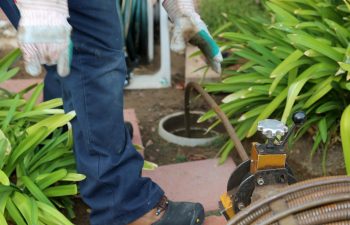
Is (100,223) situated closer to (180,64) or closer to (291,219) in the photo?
(291,219)

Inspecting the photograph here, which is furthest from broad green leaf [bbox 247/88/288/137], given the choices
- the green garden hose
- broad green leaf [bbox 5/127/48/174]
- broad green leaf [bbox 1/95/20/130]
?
the green garden hose

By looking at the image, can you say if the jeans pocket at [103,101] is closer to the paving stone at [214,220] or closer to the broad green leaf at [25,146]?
the broad green leaf at [25,146]

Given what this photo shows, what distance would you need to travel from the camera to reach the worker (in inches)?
77.0

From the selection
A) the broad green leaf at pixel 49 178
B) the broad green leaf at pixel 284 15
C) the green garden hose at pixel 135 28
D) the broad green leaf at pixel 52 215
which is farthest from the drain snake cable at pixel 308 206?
the green garden hose at pixel 135 28

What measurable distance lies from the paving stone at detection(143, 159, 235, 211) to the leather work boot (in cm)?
19

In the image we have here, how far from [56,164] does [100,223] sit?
42cm

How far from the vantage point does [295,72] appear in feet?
9.50

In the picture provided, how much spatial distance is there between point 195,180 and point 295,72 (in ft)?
2.51

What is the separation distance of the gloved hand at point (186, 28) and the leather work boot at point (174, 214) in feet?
2.10

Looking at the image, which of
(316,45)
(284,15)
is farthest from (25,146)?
(284,15)

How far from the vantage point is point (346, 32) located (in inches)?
111

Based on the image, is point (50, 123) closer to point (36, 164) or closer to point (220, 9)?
point (36, 164)

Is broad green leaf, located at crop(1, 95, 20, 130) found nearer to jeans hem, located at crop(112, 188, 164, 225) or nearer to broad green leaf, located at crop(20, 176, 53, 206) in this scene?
broad green leaf, located at crop(20, 176, 53, 206)

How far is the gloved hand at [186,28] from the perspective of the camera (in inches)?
78.5
